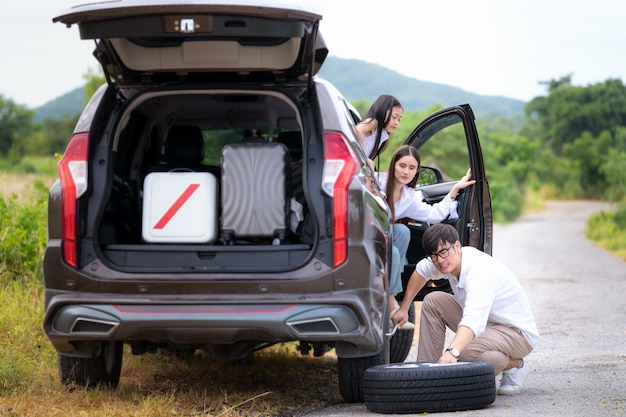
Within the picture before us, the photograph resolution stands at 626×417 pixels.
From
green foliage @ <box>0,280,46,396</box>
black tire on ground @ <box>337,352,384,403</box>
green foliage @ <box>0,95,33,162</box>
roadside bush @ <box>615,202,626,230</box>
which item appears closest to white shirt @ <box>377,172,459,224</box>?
black tire on ground @ <box>337,352,384,403</box>

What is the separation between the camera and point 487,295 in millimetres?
6438

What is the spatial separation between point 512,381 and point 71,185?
115 inches

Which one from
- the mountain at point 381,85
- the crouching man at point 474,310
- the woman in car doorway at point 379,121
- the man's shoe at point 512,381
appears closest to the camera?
the crouching man at point 474,310

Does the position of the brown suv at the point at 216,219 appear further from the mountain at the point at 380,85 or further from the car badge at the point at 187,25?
the mountain at the point at 380,85

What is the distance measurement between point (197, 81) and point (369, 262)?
4.84 ft

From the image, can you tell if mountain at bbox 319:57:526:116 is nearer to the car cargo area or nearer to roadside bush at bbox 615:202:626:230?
roadside bush at bbox 615:202:626:230

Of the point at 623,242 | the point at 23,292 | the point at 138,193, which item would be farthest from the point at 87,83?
the point at 138,193

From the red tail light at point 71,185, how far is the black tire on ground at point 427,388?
173 centimetres

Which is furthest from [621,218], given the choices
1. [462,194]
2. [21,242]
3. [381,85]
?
[381,85]

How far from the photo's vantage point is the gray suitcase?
5992 mm

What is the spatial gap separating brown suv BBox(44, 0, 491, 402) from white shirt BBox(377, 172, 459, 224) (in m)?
1.28

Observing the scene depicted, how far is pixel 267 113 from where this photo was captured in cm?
731

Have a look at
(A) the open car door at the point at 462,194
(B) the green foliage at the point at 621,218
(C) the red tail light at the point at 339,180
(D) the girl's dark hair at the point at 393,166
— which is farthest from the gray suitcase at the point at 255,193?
(B) the green foliage at the point at 621,218

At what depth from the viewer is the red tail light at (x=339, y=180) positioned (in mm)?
5621
